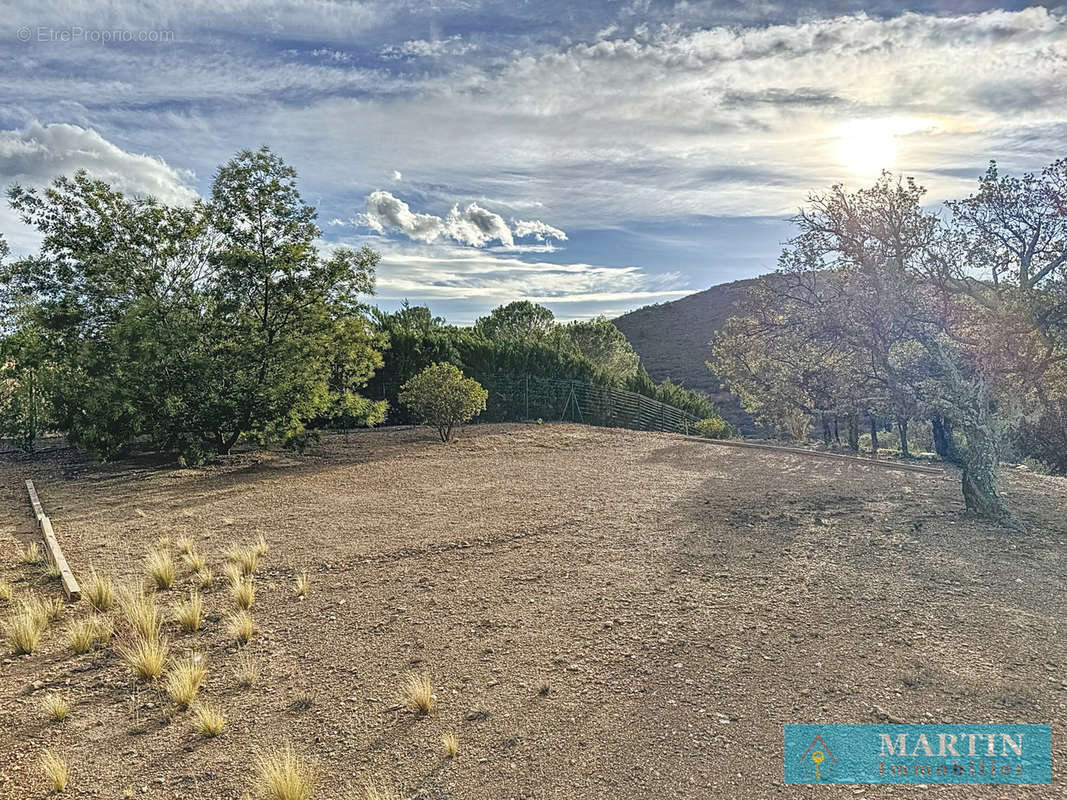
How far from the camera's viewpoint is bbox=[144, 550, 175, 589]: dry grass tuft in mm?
4985

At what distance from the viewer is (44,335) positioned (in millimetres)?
11102

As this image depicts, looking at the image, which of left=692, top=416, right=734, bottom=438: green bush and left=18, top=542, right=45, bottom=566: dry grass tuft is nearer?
left=18, top=542, right=45, bottom=566: dry grass tuft

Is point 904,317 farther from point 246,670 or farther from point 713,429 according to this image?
point 713,429

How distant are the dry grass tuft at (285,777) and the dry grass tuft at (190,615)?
1.73 metres

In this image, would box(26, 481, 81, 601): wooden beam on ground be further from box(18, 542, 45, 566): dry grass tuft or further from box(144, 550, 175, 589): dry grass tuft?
box(144, 550, 175, 589): dry grass tuft

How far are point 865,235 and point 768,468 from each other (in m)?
4.68

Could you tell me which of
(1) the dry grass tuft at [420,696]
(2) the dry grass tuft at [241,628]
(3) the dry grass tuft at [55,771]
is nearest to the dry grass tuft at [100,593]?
(2) the dry grass tuft at [241,628]

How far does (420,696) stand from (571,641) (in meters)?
1.10

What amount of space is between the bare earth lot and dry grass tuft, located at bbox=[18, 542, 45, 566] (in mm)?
91

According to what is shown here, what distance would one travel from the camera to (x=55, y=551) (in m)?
5.63

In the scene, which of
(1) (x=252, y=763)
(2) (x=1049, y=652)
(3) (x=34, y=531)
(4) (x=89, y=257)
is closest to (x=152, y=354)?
(4) (x=89, y=257)

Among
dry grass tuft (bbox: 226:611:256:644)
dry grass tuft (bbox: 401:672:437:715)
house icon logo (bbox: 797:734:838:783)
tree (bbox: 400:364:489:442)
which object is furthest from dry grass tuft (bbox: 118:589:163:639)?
tree (bbox: 400:364:489:442)

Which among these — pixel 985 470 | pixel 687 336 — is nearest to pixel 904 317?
pixel 985 470

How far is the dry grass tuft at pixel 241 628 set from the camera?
408 centimetres
